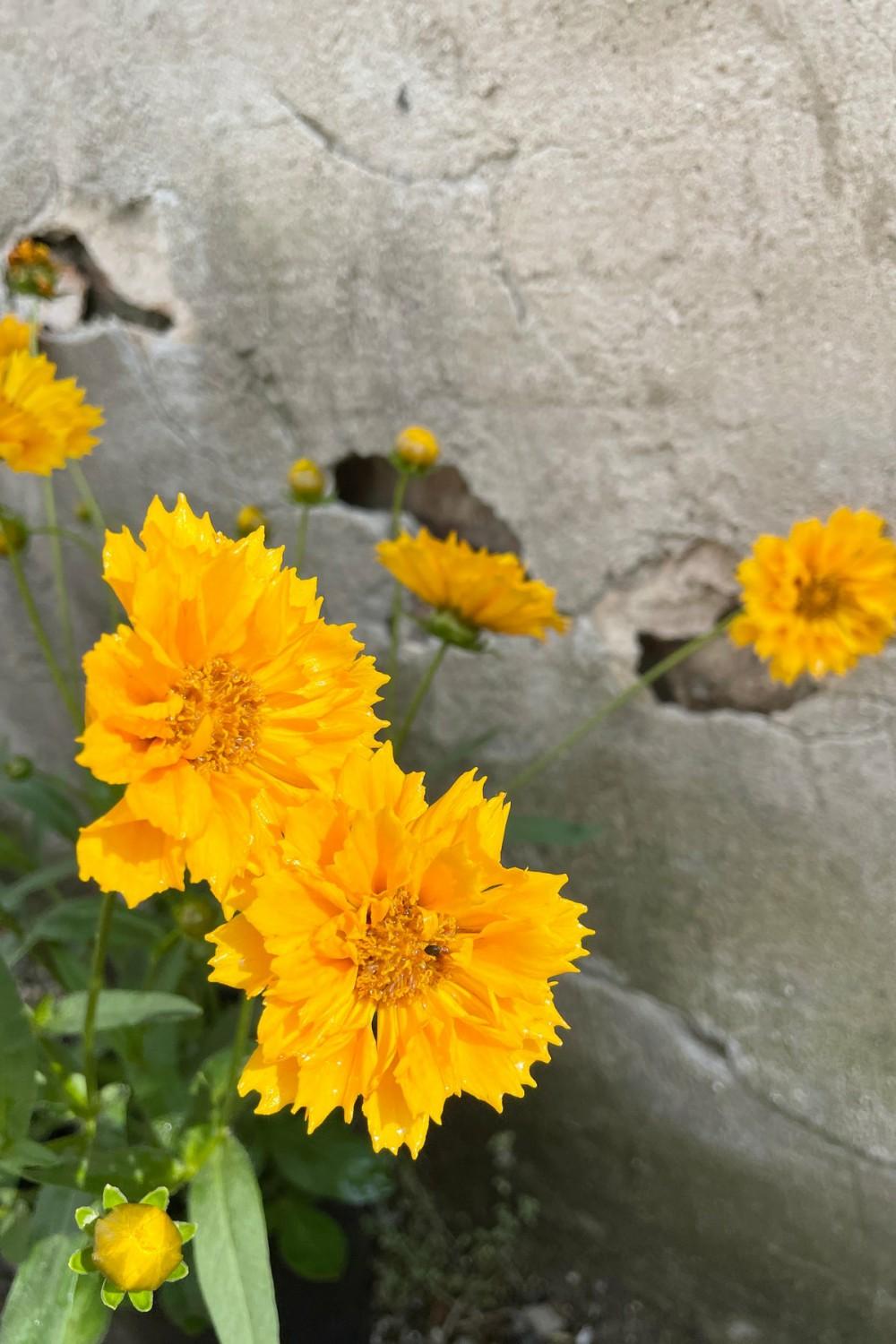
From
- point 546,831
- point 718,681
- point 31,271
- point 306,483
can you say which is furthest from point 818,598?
point 31,271

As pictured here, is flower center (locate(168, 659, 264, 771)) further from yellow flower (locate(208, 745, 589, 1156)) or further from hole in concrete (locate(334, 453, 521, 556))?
hole in concrete (locate(334, 453, 521, 556))

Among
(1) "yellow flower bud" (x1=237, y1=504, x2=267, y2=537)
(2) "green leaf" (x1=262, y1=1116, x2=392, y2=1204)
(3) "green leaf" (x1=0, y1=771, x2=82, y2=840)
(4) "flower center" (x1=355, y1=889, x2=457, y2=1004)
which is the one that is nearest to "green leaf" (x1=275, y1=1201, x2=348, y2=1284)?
(2) "green leaf" (x1=262, y1=1116, x2=392, y2=1204)

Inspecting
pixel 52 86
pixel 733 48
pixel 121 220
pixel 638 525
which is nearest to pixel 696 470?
pixel 638 525

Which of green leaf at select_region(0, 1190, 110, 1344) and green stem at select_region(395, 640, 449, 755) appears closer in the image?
green leaf at select_region(0, 1190, 110, 1344)

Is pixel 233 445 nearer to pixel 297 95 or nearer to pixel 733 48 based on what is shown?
pixel 297 95

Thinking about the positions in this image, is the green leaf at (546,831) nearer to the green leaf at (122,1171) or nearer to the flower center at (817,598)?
the flower center at (817,598)

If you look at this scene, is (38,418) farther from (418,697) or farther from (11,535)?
(418,697)

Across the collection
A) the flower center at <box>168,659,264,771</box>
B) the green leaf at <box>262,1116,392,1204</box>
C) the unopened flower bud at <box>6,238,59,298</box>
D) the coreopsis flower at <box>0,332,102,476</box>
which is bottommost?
the green leaf at <box>262,1116,392,1204</box>

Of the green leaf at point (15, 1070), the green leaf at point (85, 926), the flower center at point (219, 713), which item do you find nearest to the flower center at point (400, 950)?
the flower center at point (219, 713)
